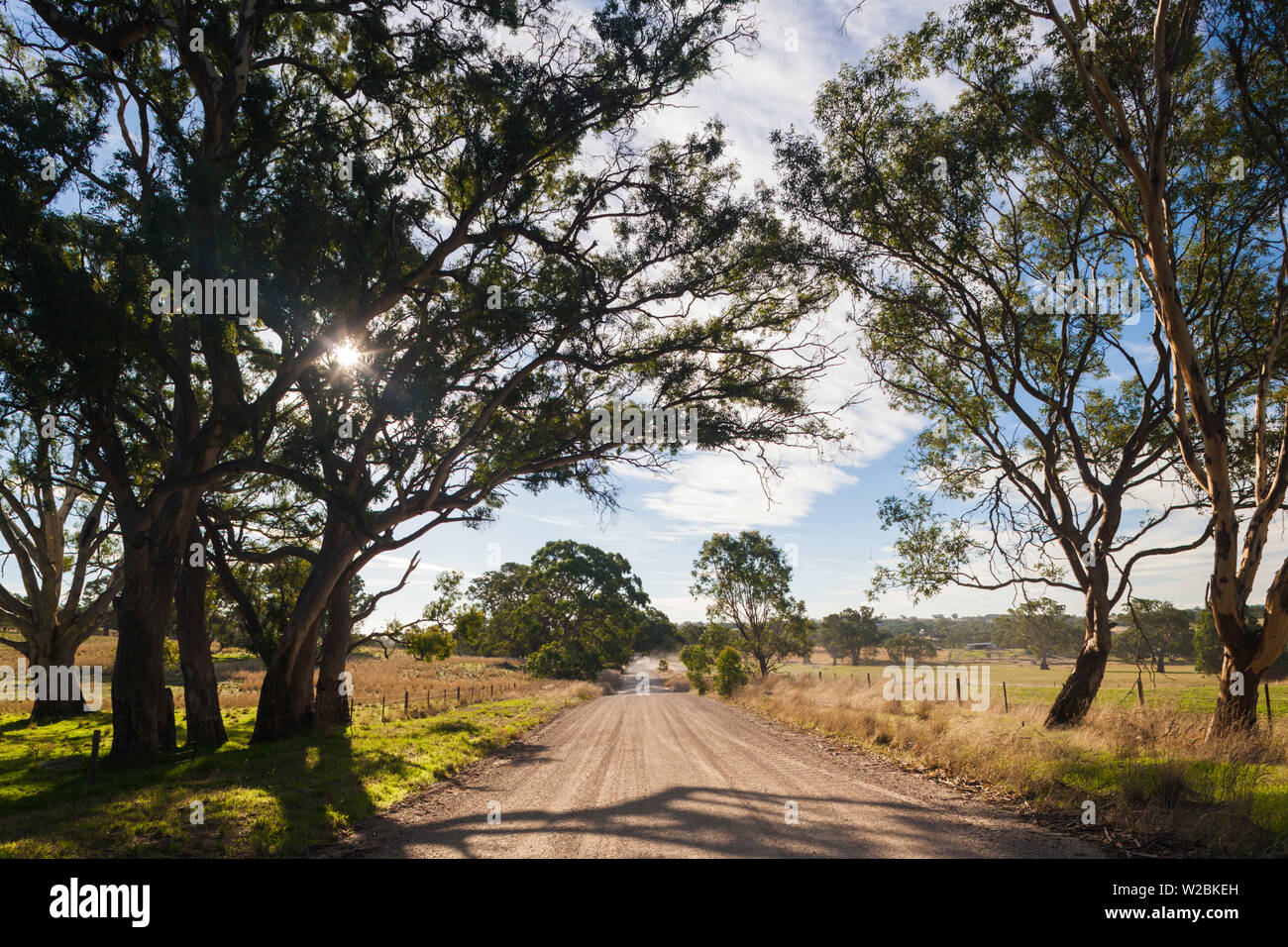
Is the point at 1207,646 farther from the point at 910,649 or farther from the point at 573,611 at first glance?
the point at 573,611

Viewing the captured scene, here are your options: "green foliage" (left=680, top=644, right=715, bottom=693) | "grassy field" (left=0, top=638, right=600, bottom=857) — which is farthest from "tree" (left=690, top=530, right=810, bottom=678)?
"grassy field" (left=0, top=638, right=600, bottom=857)

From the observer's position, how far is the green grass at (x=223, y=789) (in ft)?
22.4

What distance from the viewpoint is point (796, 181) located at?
1384cm

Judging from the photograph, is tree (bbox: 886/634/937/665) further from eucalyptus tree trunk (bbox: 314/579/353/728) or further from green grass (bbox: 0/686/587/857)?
green grass (bbox: 0/686/587/857)

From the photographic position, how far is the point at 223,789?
9.26m

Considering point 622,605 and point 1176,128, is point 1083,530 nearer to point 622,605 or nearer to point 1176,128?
point 1176,128

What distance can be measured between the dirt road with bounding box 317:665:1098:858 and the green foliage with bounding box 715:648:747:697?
64.3ft

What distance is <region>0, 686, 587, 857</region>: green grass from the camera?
6.82 meters

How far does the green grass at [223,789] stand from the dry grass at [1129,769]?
28.7 feet

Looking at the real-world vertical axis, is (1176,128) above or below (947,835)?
above

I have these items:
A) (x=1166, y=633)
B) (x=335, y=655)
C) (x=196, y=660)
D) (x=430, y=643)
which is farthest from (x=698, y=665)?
(x=1166, y=633)

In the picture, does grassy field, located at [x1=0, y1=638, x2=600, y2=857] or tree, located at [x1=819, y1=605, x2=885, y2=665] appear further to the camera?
tree, located at [x1=819, y1=605, x2=885, y2=665]
